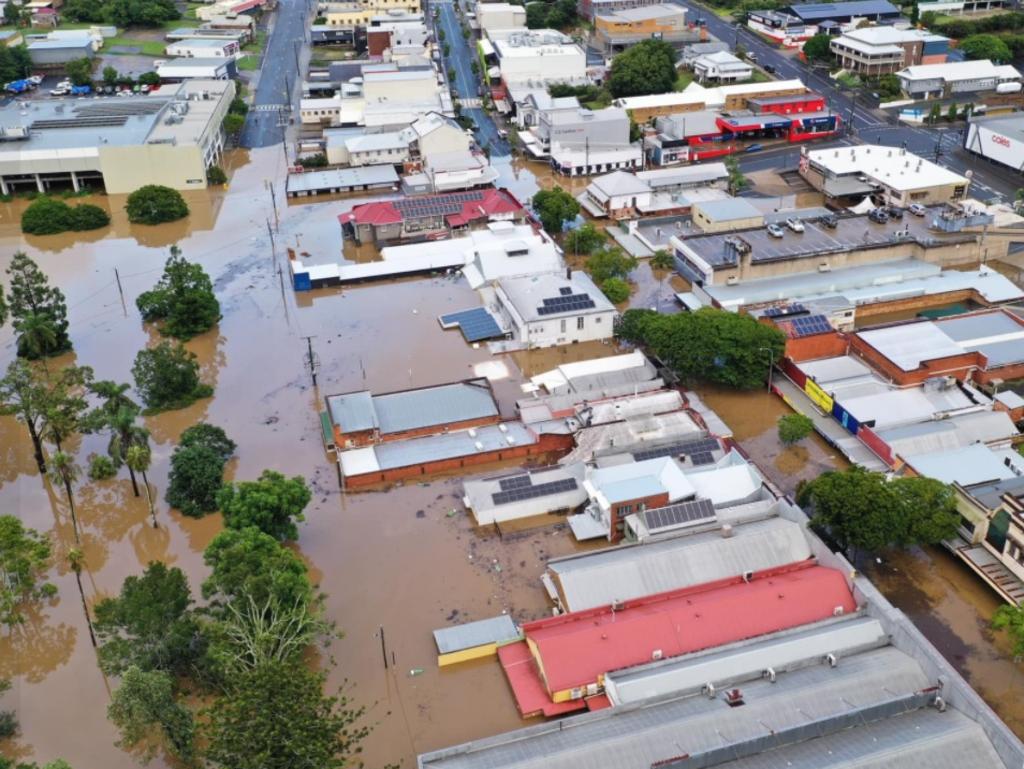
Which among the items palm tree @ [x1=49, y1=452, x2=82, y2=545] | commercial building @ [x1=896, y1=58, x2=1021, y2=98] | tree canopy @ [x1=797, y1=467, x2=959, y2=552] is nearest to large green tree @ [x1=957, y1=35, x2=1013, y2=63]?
commercial building @ [x1=896, y1=58, x2=1021, y2=98]

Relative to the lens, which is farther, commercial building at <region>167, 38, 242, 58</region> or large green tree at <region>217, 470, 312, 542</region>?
commercial building at <region>167, 38, 242, 58</region>

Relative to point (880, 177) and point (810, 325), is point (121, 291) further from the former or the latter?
point (880, 177)

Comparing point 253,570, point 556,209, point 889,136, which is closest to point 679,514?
point 253,570

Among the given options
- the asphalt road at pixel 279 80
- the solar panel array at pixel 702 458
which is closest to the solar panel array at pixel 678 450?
the solar panel array at pixel 702 458

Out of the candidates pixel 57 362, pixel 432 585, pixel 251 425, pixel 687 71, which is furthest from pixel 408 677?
pixel 687 71

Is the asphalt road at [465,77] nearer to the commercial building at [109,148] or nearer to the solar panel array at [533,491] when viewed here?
the commercial building at [109,148]

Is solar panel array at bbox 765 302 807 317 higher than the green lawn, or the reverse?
the green lawn

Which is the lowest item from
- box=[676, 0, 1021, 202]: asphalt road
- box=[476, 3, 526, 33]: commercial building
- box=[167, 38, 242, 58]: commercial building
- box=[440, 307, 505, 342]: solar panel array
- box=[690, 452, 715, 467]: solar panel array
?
box=[440, 307, 505, 342]: solar panel array

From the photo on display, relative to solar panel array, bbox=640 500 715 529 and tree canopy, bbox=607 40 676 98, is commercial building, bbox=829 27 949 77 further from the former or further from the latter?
solar panel array, bbox=640 500 715 529
